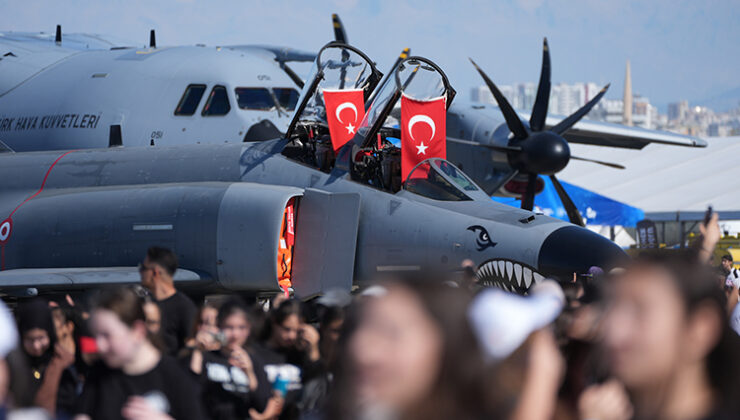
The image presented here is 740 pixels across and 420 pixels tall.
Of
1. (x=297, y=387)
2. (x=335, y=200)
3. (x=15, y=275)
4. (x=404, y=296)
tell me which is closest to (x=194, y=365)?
(x=297, y=387)

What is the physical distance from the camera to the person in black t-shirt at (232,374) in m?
5.01

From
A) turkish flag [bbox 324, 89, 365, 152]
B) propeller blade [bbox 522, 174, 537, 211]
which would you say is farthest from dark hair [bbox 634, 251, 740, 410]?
propeller blade [bbox 522, 174, 537, 211]

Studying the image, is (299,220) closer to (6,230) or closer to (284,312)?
(6,230)

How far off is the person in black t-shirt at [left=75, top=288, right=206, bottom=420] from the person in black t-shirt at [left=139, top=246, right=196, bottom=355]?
2.51 metres

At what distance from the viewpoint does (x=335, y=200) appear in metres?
11.1

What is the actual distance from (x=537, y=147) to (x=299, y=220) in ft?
22.0

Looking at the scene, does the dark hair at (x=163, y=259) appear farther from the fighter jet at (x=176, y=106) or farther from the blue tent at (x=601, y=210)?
the blue tent at (x=601, y=210)

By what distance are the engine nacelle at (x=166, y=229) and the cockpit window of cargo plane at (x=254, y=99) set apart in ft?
12.7

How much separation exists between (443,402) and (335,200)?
28.5 ft

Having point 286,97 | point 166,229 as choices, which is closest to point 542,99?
point 286,97

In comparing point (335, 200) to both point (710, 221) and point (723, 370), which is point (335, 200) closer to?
point (710, 221)

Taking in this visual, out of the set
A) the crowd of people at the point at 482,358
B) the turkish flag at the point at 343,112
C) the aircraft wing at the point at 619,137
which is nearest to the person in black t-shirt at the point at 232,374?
the crowd of people at the point at 482,358

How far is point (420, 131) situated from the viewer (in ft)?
38.4

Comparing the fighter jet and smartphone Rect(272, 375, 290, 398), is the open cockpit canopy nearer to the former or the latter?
the fighter jet
